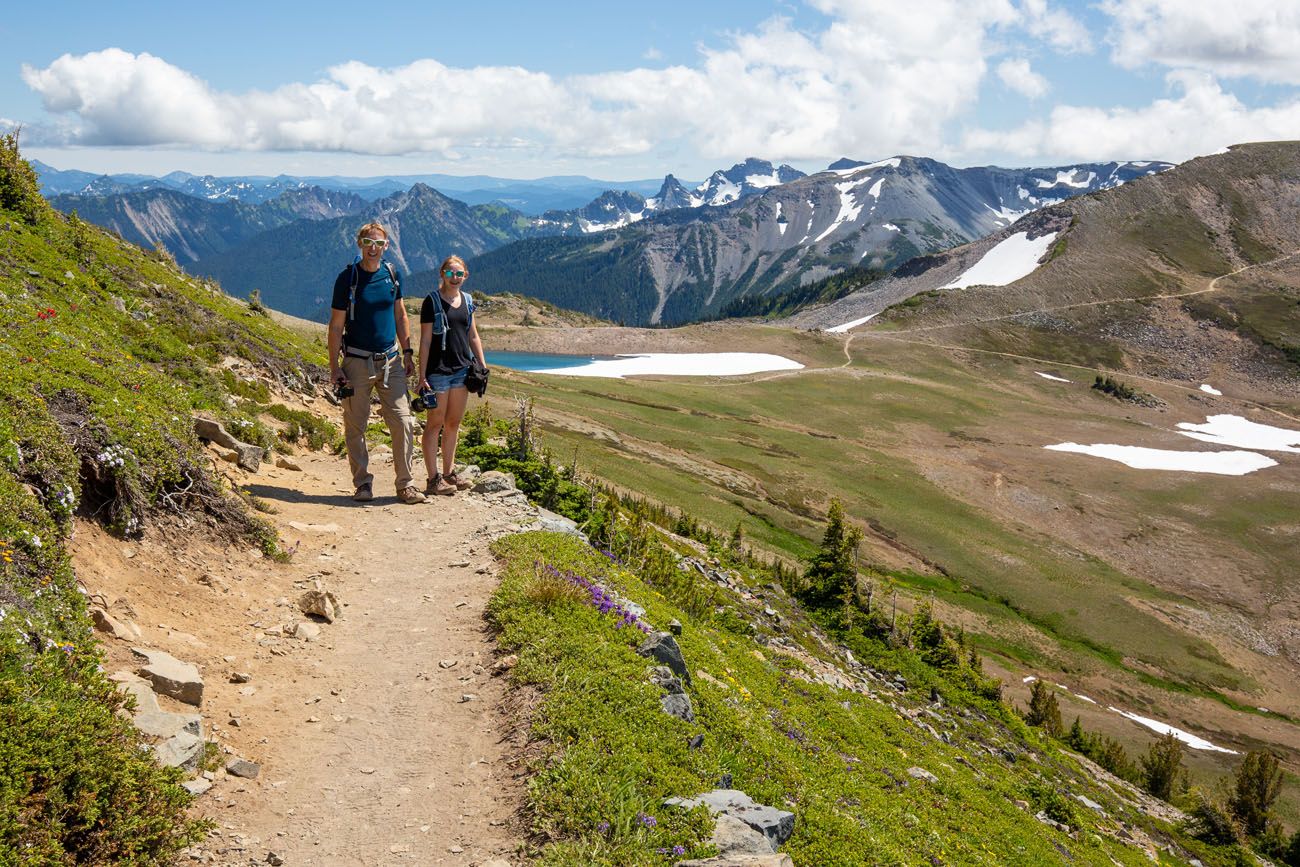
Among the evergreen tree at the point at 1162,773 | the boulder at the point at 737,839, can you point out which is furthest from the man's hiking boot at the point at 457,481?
the evergreen tree at the point at 1162,773

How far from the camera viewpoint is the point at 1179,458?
3602 inches

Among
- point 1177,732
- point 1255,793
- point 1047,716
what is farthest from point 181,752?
point 1177,732

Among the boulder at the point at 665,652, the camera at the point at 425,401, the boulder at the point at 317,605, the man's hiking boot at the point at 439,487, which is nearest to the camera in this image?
the boulder at the point at 665,652

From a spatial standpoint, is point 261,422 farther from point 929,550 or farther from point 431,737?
point 929,550

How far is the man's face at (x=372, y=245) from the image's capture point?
42.7 feet

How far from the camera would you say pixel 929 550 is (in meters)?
59.2

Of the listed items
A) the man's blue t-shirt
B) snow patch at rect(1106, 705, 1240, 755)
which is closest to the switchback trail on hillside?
the man's blue t-shirt

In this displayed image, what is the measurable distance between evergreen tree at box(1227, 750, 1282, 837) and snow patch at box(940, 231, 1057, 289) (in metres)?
158

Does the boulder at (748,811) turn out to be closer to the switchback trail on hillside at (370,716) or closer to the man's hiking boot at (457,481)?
the switchback trail on hillside at (370,716)

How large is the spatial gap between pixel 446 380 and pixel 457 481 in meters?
2.73

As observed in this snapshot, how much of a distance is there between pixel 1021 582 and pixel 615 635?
5590cm

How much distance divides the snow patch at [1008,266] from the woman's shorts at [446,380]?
186m

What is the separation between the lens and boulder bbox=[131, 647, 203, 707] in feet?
24.0

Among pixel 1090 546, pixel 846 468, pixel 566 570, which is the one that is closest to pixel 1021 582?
pixel 1090 546
